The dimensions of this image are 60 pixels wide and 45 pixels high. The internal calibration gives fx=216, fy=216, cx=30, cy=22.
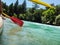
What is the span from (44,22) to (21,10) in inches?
488

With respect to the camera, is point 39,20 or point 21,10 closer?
point 39,20

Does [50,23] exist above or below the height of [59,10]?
below

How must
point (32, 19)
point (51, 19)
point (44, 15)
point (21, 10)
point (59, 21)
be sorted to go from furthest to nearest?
1. point (21, 10)
2. point (32, 19)
3. point (44, 15)
4. point (51, 19)
5. point (59, 21)

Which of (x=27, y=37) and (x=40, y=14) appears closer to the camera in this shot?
(x=27, y=37)

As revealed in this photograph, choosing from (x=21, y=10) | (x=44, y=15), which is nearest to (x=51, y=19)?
(x=44, y=15)

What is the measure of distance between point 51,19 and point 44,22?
212 cm

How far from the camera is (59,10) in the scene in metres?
37.4

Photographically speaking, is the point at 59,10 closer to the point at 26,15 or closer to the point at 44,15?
the point at 44,15

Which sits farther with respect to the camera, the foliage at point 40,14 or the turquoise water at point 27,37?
the foliage at point 40,14

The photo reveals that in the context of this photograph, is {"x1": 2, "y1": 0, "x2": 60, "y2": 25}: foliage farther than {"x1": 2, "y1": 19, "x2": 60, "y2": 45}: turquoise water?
Yes

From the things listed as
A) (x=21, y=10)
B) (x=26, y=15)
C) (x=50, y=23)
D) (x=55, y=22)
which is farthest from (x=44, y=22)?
(x=21, y=10)

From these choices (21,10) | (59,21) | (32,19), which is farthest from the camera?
(21,10)

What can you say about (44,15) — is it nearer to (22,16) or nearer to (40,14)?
(40,14)

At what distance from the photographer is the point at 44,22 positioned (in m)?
38.8
